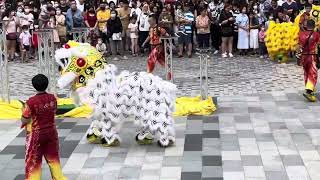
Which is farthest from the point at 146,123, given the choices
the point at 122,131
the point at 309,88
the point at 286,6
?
the point at 286,6

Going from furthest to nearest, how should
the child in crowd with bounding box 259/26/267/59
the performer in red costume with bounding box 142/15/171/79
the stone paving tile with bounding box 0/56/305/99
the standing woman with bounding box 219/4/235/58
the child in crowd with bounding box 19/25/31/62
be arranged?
the child in crowd with bounding box 19/25/31/62 < the standing woman with bounding box 219/4/235/58 < the child in crowd with bounding box 259/26/267/59 < the performer in red costume with bounding box 142/15/171/79 < the stone paving tile with bounding box 0/56/305/99

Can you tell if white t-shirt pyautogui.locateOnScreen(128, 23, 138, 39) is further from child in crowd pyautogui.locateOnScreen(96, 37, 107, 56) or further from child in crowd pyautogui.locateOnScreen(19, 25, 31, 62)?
child in crowd pyautogui.locateOnScreen(19, 25, 31, 62)

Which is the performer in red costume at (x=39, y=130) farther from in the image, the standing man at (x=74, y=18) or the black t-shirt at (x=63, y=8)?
the black t-shirt at (x=63, y=8)

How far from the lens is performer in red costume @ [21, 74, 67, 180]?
7.22m

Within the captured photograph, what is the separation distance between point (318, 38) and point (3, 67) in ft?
21.0

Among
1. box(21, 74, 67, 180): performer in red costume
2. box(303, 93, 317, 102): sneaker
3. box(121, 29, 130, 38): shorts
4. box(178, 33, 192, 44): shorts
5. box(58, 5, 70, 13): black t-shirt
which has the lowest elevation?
box(303, 93, 317, 102): sneaker

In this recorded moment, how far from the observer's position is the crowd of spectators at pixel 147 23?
57.2 ft

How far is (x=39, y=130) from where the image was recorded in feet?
24.0

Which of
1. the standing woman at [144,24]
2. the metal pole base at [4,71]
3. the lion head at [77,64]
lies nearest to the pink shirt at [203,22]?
the standing woman at [144,24]

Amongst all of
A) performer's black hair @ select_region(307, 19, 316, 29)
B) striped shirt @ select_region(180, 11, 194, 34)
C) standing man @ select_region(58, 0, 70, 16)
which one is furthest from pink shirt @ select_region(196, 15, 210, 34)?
performer's black hair @ select_region(307, 19, 316, 29)

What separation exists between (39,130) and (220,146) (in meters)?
3.18

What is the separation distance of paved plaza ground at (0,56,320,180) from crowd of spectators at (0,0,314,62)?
4168 millimetres

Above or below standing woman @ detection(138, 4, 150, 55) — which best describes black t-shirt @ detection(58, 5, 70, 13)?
above

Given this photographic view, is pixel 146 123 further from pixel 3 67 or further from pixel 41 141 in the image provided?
pixel 3 67
